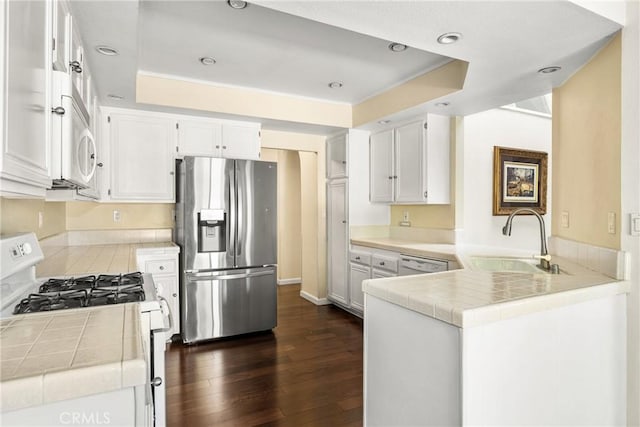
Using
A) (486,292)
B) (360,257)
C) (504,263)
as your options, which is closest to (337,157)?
(360,257)

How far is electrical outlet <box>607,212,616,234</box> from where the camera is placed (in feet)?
6.27

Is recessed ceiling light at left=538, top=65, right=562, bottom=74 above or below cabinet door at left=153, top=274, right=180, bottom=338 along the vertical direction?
above

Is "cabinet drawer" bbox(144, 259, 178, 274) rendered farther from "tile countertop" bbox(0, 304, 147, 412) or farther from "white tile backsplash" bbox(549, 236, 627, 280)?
"white tile backsplash" bbox(549, 236, 627, 280)

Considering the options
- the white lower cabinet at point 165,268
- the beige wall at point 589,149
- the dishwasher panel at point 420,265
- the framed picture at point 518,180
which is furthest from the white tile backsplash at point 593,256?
the white lower cabinet at point 165,268

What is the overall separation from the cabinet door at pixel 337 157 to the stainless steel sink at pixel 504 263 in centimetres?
209

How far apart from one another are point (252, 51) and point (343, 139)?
1.85 m

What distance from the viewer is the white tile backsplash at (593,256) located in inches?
70.3

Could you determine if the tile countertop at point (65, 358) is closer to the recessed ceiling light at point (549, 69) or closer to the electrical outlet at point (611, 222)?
the electrical outlet at point (611, 222)

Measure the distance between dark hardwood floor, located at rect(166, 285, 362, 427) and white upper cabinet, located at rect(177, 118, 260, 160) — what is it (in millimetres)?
1885

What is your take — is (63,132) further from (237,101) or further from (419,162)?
(419,162)

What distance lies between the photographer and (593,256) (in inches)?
82.2

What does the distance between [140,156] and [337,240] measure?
2.41 meters

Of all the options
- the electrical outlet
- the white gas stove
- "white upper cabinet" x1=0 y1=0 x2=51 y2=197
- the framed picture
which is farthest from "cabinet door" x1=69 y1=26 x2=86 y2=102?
the framed picture

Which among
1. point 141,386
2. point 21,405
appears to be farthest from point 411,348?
point 21,405
